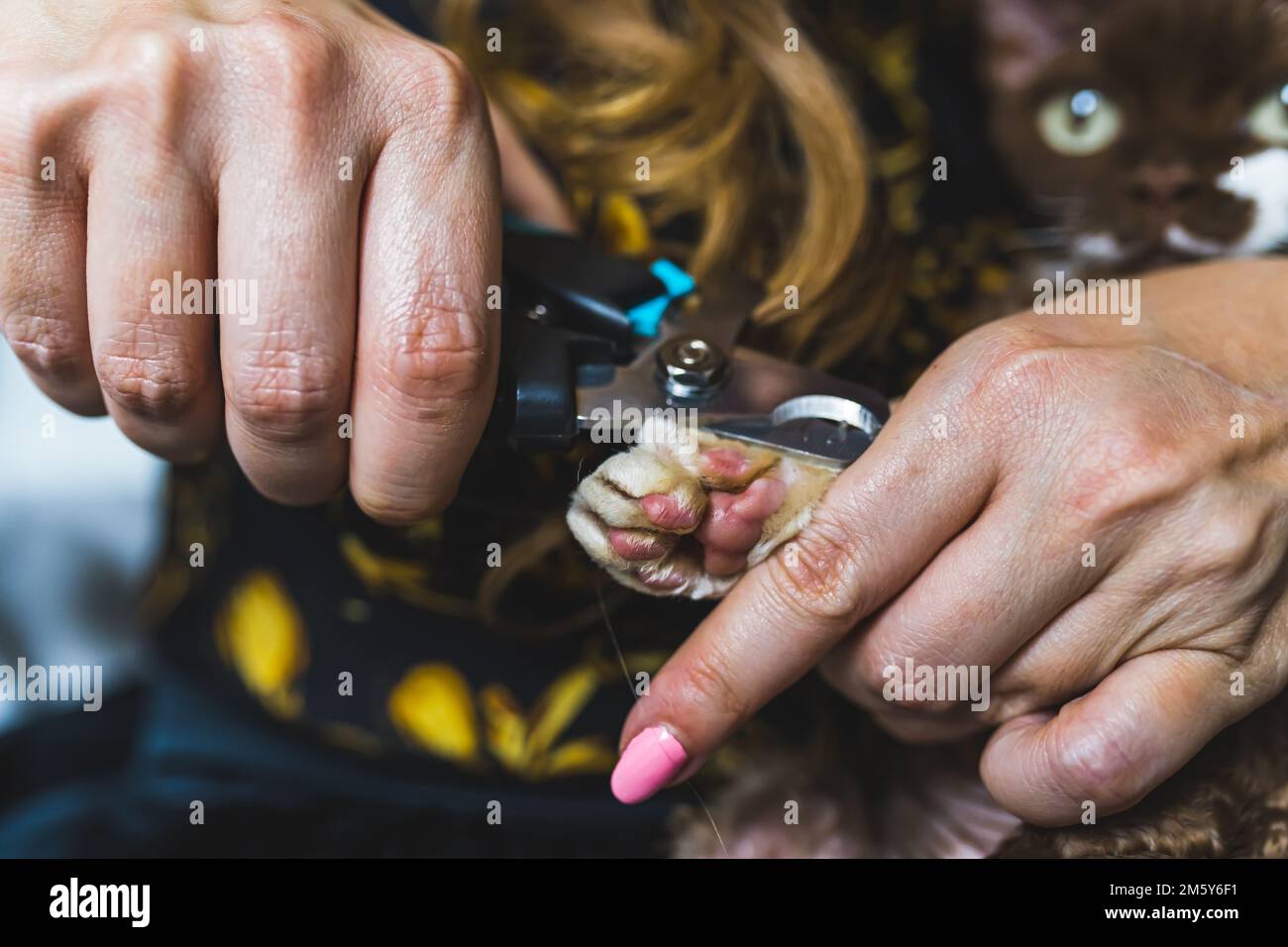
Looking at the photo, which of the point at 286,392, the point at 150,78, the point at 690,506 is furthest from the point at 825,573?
the point at 150,78

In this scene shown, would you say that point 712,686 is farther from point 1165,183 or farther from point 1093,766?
point 1165,183

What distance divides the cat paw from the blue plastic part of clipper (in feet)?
0.32

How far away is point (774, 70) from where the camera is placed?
100cm

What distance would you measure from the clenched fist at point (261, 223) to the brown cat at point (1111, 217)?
485 millimetres

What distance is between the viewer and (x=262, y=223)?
62 centimetres

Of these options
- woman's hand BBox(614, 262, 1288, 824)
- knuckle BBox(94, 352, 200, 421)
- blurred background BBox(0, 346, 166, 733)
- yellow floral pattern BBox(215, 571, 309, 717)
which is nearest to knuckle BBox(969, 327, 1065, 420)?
woman's hand BBox(614, 262, 1288, 824)

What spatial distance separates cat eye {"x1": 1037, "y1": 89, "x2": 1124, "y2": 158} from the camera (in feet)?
3.09

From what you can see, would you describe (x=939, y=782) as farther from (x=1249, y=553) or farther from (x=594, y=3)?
(x=594, y=3)

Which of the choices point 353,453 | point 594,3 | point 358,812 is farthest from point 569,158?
point 358,812

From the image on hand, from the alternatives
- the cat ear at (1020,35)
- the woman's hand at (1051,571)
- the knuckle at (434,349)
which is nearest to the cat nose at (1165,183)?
the cat ear at (1020,35)

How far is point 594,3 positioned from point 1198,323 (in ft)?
2.02

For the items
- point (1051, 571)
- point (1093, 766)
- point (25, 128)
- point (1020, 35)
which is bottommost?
point (1093, 766)

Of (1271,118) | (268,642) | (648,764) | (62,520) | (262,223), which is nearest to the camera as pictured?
(262,223)

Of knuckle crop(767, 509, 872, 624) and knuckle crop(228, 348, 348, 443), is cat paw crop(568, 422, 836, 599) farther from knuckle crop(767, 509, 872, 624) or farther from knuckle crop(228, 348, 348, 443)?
knuckle crop(228, 348, 348, 443)
